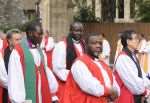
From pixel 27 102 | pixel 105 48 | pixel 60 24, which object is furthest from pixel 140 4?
pixel 27 102

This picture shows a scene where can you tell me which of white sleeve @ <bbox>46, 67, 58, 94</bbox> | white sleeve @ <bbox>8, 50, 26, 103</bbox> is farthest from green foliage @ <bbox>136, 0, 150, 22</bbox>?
white sleeve @ <bbox>8, 50, 26, 103</bbox>

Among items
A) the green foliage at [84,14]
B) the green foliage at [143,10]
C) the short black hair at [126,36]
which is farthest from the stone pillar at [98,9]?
the short black hair at [126,36]

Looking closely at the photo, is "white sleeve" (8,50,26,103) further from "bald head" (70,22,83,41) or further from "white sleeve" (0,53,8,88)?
"bald head" (70,22,83,41)

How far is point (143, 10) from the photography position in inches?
1271

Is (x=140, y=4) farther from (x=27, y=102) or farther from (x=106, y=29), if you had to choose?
(x=27, y=102)

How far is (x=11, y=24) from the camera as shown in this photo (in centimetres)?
2044

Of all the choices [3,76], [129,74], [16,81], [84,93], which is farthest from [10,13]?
[84,93]

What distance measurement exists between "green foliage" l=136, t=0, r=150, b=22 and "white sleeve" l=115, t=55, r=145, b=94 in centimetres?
2156

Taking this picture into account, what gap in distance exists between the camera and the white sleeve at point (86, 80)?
8.52 metres

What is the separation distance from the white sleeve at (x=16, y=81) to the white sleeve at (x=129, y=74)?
1.66 meters

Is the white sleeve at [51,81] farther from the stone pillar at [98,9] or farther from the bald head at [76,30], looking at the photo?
the stone pillar at [98,9]

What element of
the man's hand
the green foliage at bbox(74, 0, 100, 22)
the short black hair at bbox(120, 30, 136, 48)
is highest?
the short black hair at bbox(120, 30, 136, 48)

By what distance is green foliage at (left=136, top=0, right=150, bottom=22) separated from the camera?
32.0 m

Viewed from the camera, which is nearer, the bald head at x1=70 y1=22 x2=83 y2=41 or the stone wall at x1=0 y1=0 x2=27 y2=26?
the bald head at x1=70 y1=22 x2=83 y2=41
